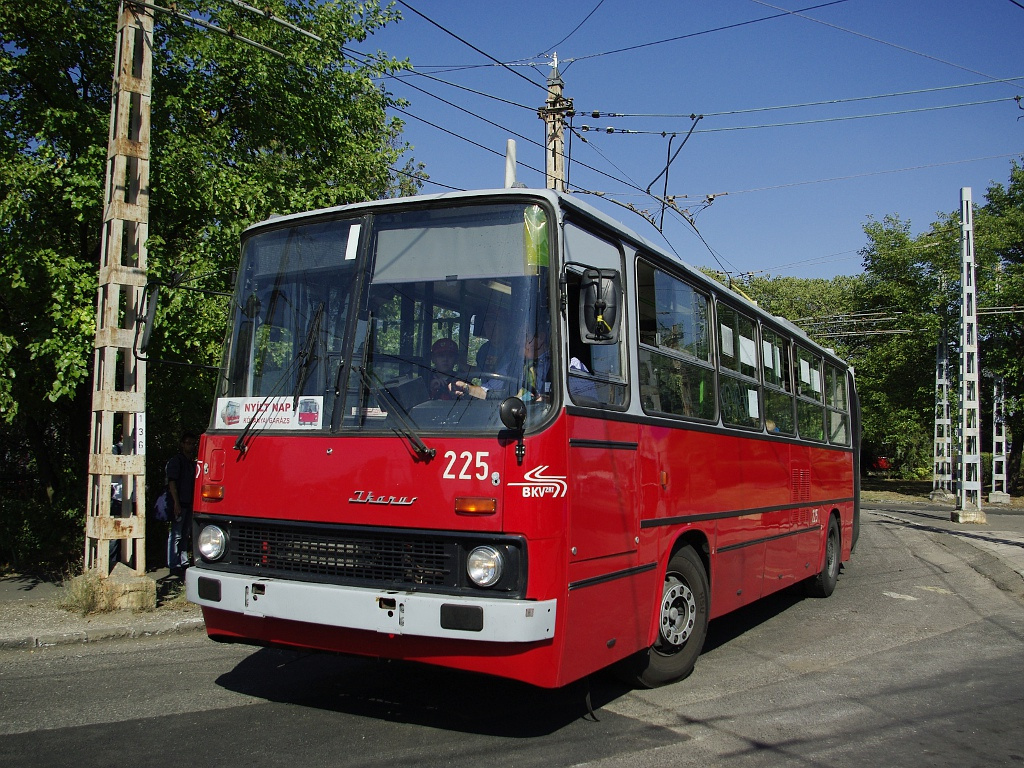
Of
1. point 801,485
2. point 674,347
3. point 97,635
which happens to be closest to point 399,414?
point 674,347

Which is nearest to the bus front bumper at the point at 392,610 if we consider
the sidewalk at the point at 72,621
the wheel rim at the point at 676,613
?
the wheel rim at the point at 676,613

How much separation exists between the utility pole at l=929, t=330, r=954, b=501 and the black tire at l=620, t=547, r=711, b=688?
26997 mm

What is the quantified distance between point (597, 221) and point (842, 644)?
4929 millimetres

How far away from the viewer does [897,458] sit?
56.1 meters

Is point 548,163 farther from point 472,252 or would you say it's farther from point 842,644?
point 472,252

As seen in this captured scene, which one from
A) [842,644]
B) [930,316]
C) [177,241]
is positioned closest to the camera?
[842,644]

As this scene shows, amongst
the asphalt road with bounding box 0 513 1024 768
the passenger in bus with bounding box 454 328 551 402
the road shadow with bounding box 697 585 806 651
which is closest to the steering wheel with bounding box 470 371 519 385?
the passenger in bus with bounding box 454 328 551 402

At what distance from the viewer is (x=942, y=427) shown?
104 ft

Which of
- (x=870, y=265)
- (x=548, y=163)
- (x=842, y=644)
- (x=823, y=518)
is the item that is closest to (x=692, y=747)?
(x=842, y=644)

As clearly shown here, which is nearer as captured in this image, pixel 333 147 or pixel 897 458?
pixel 333 147

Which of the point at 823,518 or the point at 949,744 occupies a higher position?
the point at 823,518

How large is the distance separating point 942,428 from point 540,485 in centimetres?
3110

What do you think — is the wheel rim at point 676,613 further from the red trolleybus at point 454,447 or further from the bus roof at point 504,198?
the bus roof at point 504,198

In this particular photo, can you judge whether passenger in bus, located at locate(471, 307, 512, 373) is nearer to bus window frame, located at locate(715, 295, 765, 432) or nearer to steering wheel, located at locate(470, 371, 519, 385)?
steering wheel, located at locate(470, 371, 519, 385)
